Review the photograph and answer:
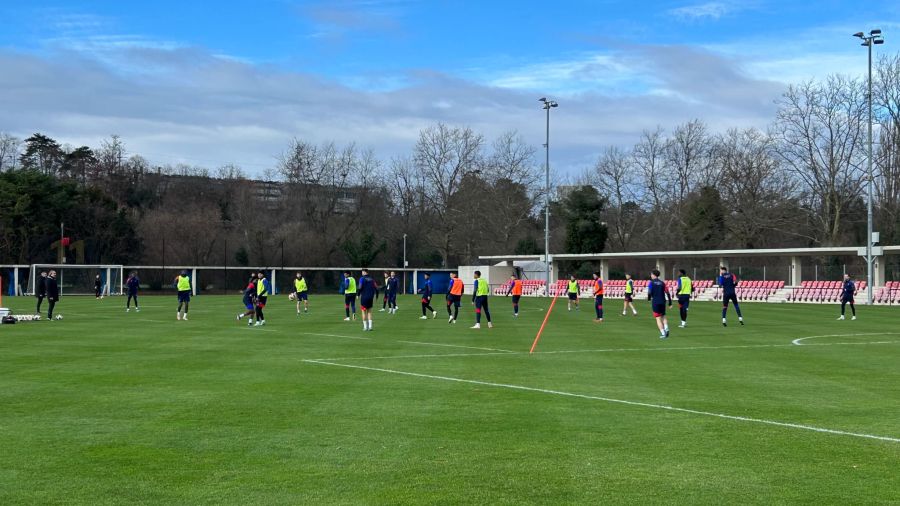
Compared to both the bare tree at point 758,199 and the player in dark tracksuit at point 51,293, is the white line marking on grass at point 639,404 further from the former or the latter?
the bare tree at point 758,199

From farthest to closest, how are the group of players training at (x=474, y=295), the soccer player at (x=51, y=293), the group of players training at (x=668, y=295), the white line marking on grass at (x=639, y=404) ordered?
1. the soccer player at (x=51, y=293)
2. the group of players training at (x=474, y=295)
3. the group of players training at (x=668, y=295)
4. the white line marking on grass at (x=639, y=404)

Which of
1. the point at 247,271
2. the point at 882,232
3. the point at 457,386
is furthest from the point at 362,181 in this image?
the point at 457,386

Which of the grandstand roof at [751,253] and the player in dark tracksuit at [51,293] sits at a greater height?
the grandstand roof at [751,253]

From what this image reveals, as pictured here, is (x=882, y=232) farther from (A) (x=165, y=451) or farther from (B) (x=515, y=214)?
(A) (x=165, y=451)

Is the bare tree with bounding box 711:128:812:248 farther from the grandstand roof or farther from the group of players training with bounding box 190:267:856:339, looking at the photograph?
the group of players training with bounding box 190:267:856:339

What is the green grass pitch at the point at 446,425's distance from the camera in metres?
7.33

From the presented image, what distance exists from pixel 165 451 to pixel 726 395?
7995 mm

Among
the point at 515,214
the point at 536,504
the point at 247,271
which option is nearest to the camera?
the point at 536,504

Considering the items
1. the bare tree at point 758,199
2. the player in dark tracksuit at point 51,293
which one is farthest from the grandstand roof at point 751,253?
the player in dark tracksuit at point 51,293

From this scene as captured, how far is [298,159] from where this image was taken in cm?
9375

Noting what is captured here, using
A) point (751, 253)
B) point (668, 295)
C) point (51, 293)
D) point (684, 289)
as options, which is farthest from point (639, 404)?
point (751, 253)

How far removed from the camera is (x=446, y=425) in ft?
33.7

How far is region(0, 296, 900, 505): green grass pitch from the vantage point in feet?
24.0

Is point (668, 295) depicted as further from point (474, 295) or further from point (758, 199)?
point (758, 199)
